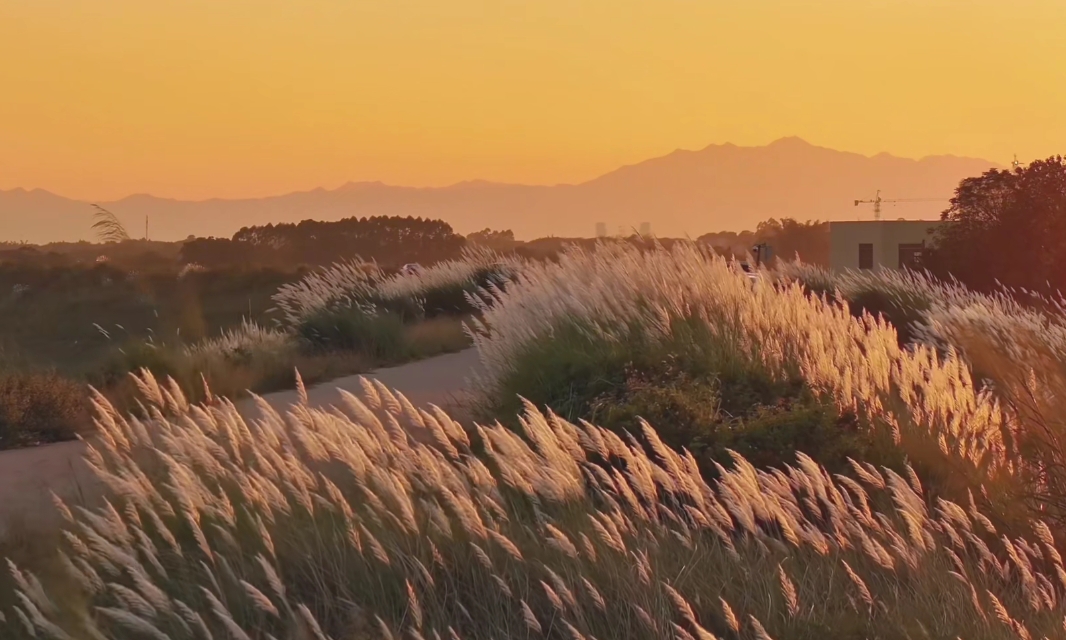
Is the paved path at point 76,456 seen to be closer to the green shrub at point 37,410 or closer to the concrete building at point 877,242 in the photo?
the green shrub at point 37,410

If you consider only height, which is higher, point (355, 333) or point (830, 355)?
point (830, 355)

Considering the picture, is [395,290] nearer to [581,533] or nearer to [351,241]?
[581,533]

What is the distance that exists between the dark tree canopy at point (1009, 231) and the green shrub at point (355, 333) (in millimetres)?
12615

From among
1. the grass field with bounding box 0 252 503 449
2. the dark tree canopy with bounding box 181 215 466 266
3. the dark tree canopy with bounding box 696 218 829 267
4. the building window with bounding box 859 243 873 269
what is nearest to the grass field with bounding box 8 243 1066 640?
the grass field with bounding box 0 252 503 449

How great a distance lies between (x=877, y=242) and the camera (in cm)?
5972

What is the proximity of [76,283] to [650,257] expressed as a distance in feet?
148

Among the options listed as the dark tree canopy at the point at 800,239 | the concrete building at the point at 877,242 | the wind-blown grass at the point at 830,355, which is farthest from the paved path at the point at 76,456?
the dark tree canopy at the point at 800,239

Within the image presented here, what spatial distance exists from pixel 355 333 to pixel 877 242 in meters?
45.9

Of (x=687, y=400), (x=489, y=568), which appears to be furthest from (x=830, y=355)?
(x=489, y=568)

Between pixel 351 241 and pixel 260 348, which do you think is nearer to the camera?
pixel 260 348

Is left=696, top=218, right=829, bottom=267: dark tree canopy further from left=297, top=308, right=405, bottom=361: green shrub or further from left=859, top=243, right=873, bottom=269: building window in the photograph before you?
left=297, top=308, right=405, bottom=361: green shrub

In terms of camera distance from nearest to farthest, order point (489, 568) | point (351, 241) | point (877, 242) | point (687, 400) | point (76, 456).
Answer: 1. point (489, 568)
2. point (687, 400)
3. point (76, 456)
4. point (877, 242)
5. point (351, 241)

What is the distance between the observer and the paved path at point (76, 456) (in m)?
6.91

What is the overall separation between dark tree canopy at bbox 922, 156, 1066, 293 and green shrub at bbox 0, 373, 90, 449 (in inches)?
728
